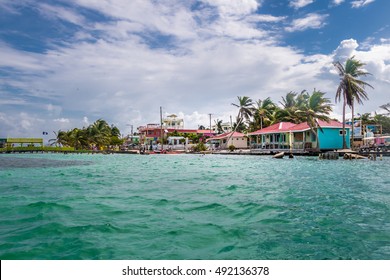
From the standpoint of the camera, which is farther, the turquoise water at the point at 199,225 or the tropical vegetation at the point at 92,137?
the tropical vegetation at the point at 92,137

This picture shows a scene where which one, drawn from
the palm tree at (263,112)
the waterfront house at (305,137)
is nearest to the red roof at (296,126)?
the waterfront house at (305,137)

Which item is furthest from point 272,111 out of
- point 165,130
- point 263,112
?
point 165,130

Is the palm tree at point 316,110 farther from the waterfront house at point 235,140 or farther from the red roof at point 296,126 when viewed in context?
the waterfront house at point 235,140

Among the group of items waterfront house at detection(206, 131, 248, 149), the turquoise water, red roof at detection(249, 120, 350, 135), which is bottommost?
the turquoise water

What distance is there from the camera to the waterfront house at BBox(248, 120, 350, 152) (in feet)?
147

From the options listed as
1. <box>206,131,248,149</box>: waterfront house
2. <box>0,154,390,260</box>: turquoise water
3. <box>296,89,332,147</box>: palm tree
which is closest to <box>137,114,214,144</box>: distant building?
<box>206,131,248,149</box>: waterfront house

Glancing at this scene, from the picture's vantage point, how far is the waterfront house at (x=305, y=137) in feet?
147

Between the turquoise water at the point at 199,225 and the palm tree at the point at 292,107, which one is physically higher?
the palm tree at the point at 292,107

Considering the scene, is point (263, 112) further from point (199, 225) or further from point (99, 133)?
point (199, 225)

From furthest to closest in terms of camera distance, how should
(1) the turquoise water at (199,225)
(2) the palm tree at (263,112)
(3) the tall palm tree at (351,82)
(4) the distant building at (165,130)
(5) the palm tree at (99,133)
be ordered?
(4) the distant building at (165,130) < (5) the palm tree at (99,133) < (2) the palm tree at (263,112) < (3) the tall palm tree at (351,82) < (1) the turquoise water at (199,225)

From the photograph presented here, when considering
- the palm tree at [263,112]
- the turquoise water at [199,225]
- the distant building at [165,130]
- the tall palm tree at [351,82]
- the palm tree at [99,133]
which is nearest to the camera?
the turquoise water at [199,225]

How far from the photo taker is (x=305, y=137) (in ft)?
159

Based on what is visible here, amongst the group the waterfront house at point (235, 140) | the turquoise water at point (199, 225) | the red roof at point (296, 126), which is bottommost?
the turquoise water at point (199, 225)

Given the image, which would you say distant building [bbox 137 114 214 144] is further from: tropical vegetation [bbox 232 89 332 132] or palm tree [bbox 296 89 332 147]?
palm tree [bbox 296 89 332 147]
